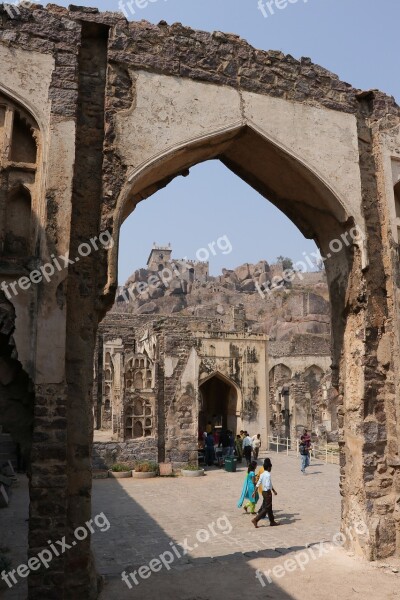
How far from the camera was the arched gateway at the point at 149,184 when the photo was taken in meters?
4.99

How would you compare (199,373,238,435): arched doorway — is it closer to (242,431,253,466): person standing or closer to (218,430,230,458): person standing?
(218,430,230,458): person standing

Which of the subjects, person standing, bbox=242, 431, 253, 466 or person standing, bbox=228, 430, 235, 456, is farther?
person standing, bbox=228, 430, 235, 456

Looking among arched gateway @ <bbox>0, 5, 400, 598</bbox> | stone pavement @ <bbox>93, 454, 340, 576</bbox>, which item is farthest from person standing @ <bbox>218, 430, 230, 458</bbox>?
arched gateway @ <bbox>0, 5, 400, 598</bbox>

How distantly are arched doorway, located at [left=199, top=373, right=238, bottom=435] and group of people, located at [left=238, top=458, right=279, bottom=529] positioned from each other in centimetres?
974

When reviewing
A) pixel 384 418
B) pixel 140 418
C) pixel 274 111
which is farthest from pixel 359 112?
pixel 140 418

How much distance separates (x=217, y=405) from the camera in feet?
74.8

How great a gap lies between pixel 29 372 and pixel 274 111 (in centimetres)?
425

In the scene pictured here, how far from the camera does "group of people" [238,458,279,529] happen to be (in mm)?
8477

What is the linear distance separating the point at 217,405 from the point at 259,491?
13851 mm

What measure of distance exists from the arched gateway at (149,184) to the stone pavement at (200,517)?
1.77 m

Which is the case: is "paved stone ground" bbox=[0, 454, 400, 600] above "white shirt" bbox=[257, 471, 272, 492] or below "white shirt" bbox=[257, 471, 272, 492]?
below

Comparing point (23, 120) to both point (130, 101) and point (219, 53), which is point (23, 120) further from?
point (219, 53)

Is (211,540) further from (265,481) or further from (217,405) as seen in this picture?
(217,405)

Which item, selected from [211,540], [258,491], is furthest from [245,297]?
[211,540]
